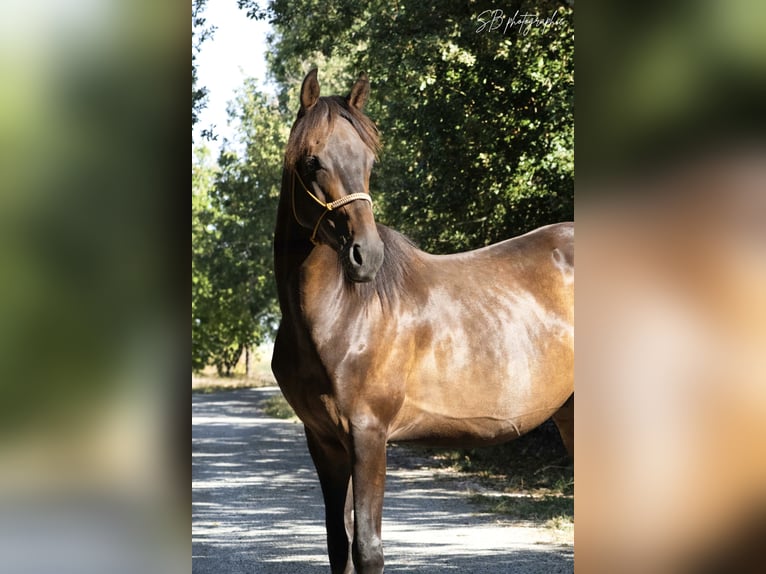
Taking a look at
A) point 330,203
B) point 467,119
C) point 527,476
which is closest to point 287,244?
point 330,203

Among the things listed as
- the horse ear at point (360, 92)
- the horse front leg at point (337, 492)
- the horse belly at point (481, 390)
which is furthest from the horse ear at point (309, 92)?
the horse front leg at point (337, 492)

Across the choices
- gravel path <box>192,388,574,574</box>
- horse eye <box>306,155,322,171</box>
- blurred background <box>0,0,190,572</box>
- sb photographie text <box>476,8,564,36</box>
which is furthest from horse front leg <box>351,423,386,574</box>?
sb photographie text <box>476,8,564,36</box>

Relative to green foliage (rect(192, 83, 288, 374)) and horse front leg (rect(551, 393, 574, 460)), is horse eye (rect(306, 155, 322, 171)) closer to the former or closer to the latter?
horse front leg (rect(551, 393, 574, 460))

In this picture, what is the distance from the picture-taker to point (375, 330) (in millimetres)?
2781

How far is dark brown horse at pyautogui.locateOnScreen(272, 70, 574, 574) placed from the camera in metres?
2.52

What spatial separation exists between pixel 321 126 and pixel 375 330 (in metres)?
0.76

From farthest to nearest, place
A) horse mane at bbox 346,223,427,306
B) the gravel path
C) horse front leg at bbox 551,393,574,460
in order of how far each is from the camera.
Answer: the gravel path < horse front leg at bbox 551,393,574,460 < horse mane at bbox 346,223,427,306

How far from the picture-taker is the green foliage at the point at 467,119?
605cm

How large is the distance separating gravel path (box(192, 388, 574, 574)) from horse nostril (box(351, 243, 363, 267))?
2.59 m

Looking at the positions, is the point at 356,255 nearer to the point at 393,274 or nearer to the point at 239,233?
the point at 393,274

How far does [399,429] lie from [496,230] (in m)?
3.97

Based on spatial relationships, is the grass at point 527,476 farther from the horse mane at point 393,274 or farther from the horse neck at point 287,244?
the horse neck at point 287,244

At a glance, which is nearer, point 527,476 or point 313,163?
point 313,163

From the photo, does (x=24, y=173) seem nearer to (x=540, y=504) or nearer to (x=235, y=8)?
(x=540, y=504)
